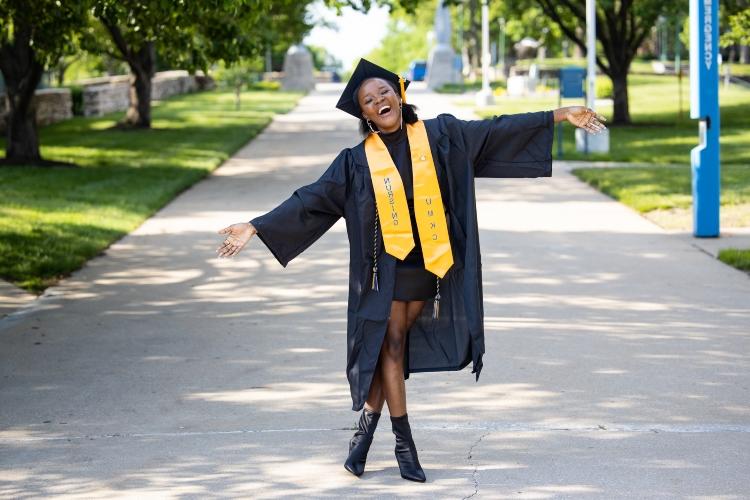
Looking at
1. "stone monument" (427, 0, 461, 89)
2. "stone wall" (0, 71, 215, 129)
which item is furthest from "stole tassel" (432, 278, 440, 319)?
"stone monument" (427, 0, 461, 89)

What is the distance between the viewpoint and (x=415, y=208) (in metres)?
5.74

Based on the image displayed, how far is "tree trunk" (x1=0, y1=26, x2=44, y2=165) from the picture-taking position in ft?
75.2

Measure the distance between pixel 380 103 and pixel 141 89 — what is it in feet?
96.1

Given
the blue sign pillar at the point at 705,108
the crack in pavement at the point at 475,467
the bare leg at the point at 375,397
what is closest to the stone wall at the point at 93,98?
the blue sign pillar at the point at 705,108

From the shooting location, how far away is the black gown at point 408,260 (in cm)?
578

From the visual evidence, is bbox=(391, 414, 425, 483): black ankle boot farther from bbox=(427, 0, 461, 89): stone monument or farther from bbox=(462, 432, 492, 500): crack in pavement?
bbox=(427, 0, 461, 89): stone monument

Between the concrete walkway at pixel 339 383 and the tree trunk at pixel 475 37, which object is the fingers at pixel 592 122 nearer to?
the concrete walkway at pixel 339 383

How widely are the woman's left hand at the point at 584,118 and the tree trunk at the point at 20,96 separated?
17.6 meters

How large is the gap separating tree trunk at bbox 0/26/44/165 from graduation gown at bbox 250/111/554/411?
17.4 meters

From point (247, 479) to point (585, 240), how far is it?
27.1 feet

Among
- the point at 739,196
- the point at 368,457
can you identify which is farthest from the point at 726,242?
the point at 368,457

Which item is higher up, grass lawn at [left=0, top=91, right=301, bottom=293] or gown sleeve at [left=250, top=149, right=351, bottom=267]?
gown sleeve at [left=250, top=149, right=351, bottom=267]

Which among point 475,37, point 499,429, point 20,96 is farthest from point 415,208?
point 475,37

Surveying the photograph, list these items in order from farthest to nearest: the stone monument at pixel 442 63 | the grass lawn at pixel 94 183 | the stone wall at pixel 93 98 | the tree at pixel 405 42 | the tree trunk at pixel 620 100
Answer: the tree at pixel 405 42
the stone monument at pixel 442 63
the stone wall at pixel 93 98
the tree trunk at pixel 620 100
the grass lawn at pixel 94 183
